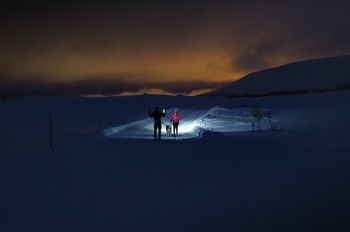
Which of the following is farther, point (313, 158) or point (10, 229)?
point (313, 158)

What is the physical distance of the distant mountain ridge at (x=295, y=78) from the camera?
380 ft

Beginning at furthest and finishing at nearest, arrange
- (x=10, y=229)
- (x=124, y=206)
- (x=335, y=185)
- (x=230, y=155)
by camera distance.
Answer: (x=230, y=155) → (x=335, y=185) → (x=124, y=206) → (x=10, y=229)

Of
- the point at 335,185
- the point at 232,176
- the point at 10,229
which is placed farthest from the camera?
the point at 232,176

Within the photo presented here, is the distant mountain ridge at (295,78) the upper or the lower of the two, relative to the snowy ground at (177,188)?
upper

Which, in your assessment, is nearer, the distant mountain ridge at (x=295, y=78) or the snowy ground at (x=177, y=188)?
the snowy ground at (x=177, y=188)

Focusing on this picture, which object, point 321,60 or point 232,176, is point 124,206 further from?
point 321,60

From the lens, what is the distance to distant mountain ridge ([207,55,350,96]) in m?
116

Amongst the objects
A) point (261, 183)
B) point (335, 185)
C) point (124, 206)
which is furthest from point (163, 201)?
point (335, 185)

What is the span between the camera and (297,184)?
10.8 meters

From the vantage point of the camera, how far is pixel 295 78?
126 m

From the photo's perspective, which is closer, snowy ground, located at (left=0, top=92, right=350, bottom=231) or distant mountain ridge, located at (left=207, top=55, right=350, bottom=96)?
snowy ground, located at (left=0, top=92, right=350, bottom=231)

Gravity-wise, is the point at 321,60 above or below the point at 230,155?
above

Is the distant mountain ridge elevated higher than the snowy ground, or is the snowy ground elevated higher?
the distant mountain ridge

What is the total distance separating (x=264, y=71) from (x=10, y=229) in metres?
139
